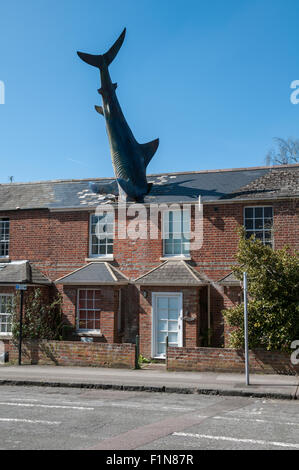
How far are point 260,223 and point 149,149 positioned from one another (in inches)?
285

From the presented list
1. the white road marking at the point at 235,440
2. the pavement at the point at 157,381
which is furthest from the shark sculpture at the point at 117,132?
the white road marking at the point at 235,440

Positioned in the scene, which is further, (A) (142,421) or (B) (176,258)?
(B) (176,258)

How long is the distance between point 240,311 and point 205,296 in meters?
3.08

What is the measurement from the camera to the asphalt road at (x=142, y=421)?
273 inches

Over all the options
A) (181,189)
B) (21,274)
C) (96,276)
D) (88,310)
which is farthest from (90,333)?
(181,189)

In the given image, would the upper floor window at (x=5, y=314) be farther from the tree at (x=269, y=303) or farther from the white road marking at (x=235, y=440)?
the white road marking at (x=235, y=440)

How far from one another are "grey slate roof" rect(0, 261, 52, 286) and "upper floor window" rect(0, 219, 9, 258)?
64 cm

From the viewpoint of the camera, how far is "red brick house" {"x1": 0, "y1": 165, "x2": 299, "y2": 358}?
17.3m

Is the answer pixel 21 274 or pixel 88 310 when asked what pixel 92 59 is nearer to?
pixel 21 274

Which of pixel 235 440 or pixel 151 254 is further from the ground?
pixel 151 254

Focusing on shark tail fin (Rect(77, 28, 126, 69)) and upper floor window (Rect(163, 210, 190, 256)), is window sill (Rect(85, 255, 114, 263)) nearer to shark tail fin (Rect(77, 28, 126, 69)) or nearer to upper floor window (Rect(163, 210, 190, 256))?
upper floor window (Rect(163, 210, 190, 256))

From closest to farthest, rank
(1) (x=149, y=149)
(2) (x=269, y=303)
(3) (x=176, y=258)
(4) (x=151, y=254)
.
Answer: (2) (x=269, y=303) → (3) (x=176, y=258) → (4) (x=151, y=254) → (1) (x=149, y=149)

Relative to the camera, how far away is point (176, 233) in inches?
730
